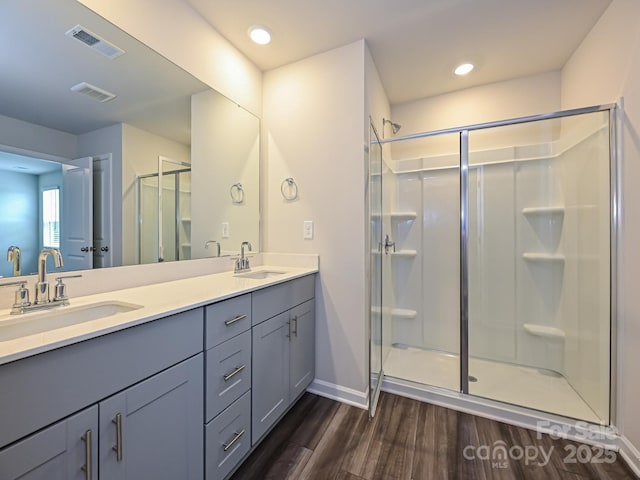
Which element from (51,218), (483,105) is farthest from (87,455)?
(483,105)

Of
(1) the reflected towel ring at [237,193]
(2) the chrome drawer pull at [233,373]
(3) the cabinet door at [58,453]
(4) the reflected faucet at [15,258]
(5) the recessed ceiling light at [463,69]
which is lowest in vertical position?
(2) the chrome drawer pull at [233,373]

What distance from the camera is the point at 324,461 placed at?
4.45 ft

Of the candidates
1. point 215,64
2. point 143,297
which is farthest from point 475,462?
point 215,64

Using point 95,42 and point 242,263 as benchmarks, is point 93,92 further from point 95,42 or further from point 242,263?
point 242,263

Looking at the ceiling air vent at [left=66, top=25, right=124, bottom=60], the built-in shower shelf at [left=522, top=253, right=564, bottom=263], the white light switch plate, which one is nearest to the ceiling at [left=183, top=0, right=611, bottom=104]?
the ceiling air vent at [left=66, top=25, right=124, bottom=60]

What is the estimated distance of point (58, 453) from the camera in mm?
688

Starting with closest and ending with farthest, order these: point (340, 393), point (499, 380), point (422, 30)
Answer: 1. point (422, 30)
2. point (340, 393)
3. point (499, 380)

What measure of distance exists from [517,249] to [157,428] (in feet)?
8.73

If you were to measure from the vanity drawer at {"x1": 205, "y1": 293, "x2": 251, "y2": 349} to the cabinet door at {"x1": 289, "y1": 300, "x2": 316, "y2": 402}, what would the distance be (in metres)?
0.42

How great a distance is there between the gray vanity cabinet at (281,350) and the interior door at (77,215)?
2.54 ft

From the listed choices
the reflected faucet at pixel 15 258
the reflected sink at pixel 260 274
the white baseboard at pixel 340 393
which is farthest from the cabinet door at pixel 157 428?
the white baseboard at pixel 340 393

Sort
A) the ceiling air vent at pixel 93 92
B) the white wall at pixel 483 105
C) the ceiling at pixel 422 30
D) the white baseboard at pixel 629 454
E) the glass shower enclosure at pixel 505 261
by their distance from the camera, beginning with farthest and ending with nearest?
the white wall at pixel 483 105 → the glass shower enclosure at pixel 505 261 → the ceiling at pixel 422 30 → the white baseboard at pixel 629 454 → the ceiling air vent at pixel 93 92

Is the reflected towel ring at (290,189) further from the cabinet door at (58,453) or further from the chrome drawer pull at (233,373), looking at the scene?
the cabinet door at (58,453)

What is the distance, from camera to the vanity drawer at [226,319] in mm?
1105
